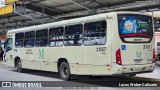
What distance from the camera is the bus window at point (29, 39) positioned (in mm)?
16828

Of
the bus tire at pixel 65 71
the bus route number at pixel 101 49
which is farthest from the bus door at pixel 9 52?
the bus route number at pixel 101 49

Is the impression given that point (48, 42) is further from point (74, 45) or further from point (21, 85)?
point (21, 85)

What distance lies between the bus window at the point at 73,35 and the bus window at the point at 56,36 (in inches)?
17.2

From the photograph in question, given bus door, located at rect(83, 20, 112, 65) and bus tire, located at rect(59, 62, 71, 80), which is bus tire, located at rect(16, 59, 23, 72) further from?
bus door, located at rect(83, 20, 112, 65)

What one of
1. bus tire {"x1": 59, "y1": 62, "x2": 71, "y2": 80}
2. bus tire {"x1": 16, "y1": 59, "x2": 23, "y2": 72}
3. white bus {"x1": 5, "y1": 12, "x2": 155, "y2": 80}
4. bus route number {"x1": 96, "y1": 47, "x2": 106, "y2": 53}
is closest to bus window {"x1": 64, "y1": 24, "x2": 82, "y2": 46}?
white bus {"x1": 5, "y1": 12, "x2": 155, "y2": 80}

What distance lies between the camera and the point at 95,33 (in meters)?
11.9

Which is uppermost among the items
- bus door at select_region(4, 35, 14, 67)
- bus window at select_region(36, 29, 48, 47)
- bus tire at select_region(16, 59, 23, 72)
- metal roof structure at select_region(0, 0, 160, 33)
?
metal roof structure at select_region(0, 0, 160, 33)

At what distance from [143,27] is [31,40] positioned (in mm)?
7148

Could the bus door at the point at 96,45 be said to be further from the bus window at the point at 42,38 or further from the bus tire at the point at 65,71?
the bus window at the point at 42,38

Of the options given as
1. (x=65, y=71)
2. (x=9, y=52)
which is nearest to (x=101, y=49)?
(x=65, y=71)

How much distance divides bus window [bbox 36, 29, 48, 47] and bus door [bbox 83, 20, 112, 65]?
343 centimetres

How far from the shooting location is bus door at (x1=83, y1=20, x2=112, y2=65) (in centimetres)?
1135

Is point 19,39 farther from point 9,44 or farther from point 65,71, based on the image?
point 65,71

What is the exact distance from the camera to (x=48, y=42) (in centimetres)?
1518
